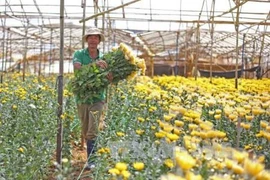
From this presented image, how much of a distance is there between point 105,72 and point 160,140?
238 cm

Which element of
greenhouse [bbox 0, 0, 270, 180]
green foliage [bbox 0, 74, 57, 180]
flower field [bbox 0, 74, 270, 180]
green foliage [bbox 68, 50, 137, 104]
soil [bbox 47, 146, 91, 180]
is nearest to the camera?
flower field [bbox 0, 74, 270, 180]

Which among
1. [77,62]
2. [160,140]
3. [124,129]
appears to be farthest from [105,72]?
[160,140]

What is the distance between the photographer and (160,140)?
297 cm

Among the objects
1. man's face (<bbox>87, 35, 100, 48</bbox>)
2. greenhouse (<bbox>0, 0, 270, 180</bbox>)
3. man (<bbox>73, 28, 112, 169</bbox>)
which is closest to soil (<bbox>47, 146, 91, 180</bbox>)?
greenhouse (<bbox>0, 0, 270, 180</bbox>)

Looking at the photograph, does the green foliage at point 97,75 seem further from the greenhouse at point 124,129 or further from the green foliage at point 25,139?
the green foliage at point 25,139

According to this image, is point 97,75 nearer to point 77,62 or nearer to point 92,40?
point 77,62

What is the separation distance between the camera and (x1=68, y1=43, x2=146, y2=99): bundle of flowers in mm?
5230

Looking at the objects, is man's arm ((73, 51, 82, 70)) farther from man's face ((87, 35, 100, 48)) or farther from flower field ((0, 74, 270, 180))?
flower field ((0, 74, 270, 180))

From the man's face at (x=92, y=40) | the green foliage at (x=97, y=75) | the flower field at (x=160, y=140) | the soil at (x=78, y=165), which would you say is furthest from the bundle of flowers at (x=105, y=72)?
the soil at (x=78, y=165)

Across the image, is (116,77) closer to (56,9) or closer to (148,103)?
(148,103)

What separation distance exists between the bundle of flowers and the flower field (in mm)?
Result: 317

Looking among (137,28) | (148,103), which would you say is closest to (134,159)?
(148,103)

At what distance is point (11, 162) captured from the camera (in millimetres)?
3447

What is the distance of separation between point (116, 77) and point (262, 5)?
11571mm
